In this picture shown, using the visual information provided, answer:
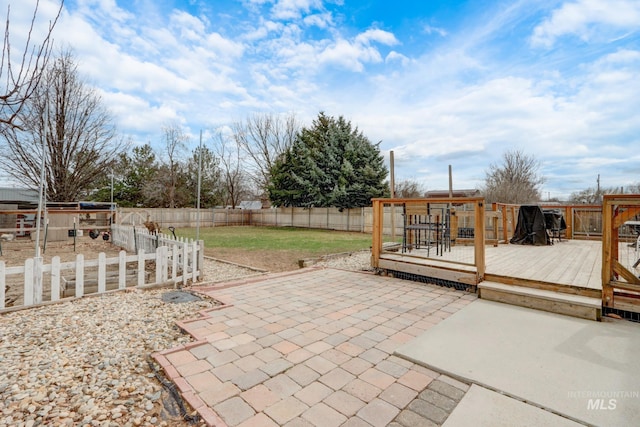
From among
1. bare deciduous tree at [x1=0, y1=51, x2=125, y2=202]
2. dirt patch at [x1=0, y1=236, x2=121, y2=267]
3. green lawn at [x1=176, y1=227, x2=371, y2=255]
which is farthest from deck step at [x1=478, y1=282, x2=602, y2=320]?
bare deciduous tree at [x1=0, y1=51, x2=125, y2=202]

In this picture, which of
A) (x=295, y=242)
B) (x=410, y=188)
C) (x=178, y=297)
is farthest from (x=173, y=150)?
(x=178, y=297)

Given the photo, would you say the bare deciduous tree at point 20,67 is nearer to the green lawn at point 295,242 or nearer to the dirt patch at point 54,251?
the green lawn at point 295,242

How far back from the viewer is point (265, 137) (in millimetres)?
25578

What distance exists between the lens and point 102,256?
3.87m

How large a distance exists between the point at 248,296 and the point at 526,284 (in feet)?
12.4

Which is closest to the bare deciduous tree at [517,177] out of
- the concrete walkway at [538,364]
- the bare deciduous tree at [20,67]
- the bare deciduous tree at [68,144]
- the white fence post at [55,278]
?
the concrete walkway at [538,364]

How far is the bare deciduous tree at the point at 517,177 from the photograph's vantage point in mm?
20047

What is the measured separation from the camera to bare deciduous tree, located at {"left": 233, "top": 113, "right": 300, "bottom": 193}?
82.5 ft

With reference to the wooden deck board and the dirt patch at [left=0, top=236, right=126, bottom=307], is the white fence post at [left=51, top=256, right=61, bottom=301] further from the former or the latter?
the wooden deck board

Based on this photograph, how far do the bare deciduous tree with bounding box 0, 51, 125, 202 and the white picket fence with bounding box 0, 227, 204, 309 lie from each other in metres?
9.17

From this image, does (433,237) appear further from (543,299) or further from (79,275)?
(79,275)

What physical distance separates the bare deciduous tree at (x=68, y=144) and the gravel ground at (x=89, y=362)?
39.5 feet

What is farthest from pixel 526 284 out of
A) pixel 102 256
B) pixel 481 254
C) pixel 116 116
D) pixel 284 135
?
pixel 284 135

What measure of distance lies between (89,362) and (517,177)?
25.3m
